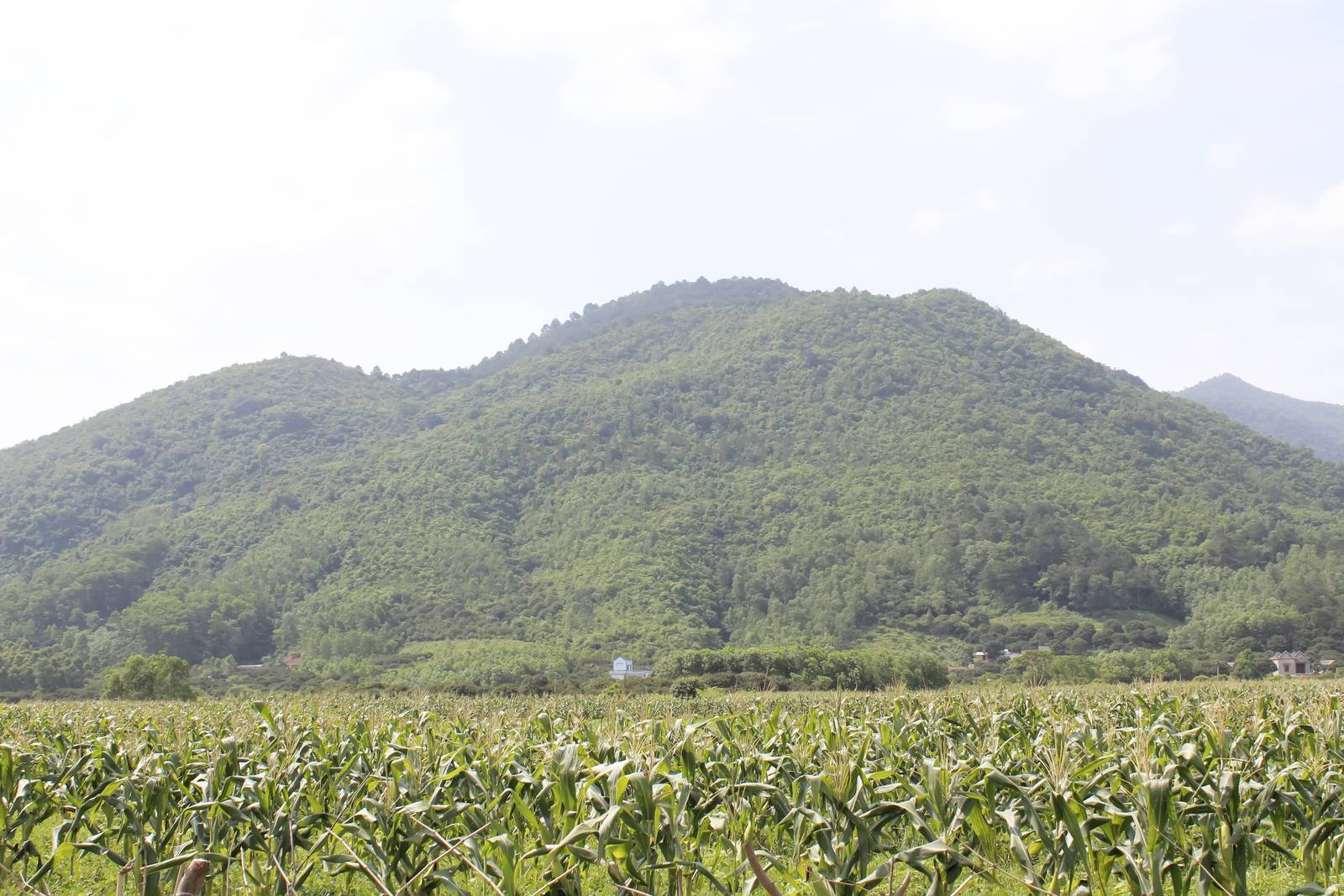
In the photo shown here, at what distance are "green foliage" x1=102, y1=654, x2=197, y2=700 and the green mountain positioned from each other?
19.4 meters

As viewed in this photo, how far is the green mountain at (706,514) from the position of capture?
83.5 m

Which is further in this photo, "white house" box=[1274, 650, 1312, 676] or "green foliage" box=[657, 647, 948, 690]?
"white house" box=[1274, 650, 1312, 676]

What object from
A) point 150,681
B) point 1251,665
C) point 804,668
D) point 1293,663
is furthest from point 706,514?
point 150,681

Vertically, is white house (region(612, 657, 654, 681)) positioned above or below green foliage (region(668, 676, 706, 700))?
below

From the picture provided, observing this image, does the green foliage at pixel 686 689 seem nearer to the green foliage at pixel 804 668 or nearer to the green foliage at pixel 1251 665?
the green foliage at pixel 804 668

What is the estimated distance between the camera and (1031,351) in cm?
13762

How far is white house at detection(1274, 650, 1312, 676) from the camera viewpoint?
59.8 m

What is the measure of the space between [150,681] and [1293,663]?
64000 mm

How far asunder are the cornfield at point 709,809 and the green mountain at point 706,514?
61.7 m

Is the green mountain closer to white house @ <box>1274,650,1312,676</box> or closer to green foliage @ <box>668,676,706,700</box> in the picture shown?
white house @ <box>1274,650,1312,676</box>

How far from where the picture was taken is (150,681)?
4662 cm

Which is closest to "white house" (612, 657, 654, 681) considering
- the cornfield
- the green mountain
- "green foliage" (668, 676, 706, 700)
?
the green mountain

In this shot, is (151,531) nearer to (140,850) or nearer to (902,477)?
(902,477)

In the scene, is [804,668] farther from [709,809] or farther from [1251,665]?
[709,809]
